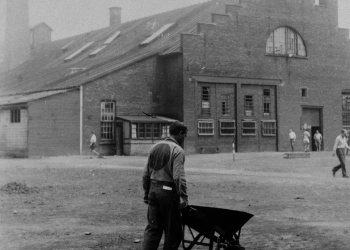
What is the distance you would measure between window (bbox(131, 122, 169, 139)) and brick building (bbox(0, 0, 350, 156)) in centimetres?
6

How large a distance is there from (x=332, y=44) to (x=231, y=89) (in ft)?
32.6

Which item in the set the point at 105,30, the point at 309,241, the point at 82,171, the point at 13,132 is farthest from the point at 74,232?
the point at 105,30

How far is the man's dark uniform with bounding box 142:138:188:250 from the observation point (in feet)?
26.1

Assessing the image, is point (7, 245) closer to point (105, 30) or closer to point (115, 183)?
point (115, 183)

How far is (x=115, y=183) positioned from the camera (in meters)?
19.2

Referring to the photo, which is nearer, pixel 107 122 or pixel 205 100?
pixel 107 122

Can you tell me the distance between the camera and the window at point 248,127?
40625 millimetres

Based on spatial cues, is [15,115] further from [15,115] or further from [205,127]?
[205,127]

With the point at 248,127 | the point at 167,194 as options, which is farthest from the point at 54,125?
the point at 167,194

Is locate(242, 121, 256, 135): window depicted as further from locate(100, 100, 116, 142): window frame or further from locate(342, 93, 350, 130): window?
locate(100, 100, 116, 142): window frame

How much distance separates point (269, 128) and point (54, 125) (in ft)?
50.0

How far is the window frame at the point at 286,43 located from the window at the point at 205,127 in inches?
275

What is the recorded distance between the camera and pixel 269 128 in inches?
1646

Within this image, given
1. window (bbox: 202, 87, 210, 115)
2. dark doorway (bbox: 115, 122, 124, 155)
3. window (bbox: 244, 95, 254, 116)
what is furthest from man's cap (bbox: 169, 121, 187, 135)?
window (bbox: 244, 95, 254, 116)
